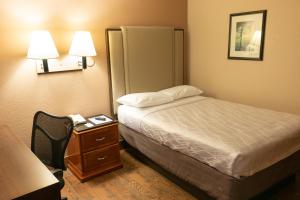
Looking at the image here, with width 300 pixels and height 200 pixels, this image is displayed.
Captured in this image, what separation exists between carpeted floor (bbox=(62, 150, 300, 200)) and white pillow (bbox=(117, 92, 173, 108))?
0.73m

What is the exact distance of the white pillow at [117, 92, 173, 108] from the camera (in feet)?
9.23

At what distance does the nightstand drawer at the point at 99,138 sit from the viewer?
8.20 feet

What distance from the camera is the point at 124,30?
298 centimetres

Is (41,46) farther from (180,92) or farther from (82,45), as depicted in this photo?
(180,92)

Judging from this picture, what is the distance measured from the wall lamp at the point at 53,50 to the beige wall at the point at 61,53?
0.09 metres

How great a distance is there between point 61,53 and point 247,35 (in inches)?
84.4

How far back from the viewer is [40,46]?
2297 millimetres

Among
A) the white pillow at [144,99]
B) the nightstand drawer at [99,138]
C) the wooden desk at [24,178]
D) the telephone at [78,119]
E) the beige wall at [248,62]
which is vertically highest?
the beige wall at [248,62]

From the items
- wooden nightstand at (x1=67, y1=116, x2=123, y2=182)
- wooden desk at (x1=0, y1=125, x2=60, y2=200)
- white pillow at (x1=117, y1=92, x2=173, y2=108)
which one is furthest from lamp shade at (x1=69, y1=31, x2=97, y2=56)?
wooden desk at (x1=0, y1=125, x2=60, y2=200)

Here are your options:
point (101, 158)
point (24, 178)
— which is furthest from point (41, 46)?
point (24, 178)

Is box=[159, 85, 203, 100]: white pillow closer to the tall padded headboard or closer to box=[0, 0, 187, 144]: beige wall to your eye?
the tall padded headboard

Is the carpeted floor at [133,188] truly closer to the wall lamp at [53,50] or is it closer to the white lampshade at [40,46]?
the wall lamp at [53,50]

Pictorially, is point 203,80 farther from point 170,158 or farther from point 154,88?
point 170,158

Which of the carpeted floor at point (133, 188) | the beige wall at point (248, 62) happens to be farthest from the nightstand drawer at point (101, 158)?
the beige wall at point (248, 62)
